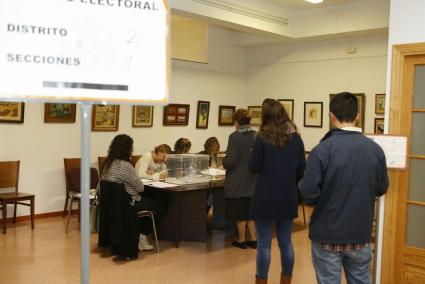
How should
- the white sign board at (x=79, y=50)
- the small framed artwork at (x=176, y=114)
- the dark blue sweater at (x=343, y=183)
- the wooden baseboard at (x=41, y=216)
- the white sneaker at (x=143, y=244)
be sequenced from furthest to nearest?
the small framed artwork at (x=176, y=114)
the wooden baseboard at (x=41, y=216)
the white sneaker at (x=143, y=244)
the dark blue sweater at (x=343, y=183)
the white sign board at (x=79, y=50)

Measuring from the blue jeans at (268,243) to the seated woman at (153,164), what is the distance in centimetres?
225

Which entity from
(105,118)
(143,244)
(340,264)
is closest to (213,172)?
(143,244)

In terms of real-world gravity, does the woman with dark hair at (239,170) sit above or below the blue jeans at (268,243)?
above

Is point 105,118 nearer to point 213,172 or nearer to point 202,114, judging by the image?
point 202,114

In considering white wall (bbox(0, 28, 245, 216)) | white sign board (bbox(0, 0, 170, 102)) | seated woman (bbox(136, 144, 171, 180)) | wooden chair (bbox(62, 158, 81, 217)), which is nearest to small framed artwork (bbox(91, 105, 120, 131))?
white wall (bbox(0, 28, 245, 216))

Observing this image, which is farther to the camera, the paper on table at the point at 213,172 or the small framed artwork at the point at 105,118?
the small framed artwork at the point at 105,118

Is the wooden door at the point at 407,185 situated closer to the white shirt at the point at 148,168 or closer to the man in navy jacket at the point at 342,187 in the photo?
the man in navy jacket at the point at 342,187

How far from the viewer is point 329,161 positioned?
7.25 ft

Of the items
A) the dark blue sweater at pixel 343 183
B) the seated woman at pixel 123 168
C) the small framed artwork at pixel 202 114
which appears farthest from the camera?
the small framed artwork at pixel 202 114

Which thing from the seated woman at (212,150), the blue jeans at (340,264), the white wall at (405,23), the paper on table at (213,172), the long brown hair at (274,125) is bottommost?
the blue jeans at (340,264)

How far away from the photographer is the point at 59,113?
6.49 m

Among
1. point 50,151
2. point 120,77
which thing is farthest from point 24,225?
point 120,77

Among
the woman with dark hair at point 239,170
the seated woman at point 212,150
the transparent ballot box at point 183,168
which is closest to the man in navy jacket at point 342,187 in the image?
the woman with dark hair at point 239,170

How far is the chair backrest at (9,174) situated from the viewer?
5797 millimetres
